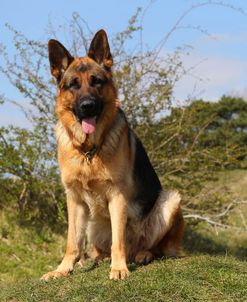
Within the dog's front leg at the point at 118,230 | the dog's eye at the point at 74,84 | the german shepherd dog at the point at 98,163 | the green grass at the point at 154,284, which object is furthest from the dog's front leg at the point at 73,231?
the dog's eye at the point at 74,84

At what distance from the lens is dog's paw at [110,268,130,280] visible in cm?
521

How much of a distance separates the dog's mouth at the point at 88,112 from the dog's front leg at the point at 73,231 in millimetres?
799

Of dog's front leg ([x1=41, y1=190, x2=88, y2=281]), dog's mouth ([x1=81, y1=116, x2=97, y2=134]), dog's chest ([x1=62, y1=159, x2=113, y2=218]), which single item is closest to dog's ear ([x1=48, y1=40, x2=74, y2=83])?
dog's mouth ([x1=81, y1=116, x2=97, y2=134])

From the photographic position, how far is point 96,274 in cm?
555

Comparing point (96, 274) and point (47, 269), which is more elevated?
point (96, 274)

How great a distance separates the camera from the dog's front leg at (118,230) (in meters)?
5.46

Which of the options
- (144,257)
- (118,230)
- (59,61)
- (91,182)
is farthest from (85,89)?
(144,257)

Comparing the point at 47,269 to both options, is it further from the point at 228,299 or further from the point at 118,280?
the point at 228,299

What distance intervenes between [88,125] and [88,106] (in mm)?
265

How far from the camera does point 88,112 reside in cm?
546

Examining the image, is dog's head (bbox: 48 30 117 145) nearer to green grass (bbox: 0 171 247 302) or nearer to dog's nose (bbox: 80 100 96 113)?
dog's nose (bbox: 80 100 96 113)

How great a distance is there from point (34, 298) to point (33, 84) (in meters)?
5.80

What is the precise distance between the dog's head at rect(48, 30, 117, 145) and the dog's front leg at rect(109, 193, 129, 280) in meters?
0.79

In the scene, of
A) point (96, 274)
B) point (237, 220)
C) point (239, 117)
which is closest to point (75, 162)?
point (96, 274)
